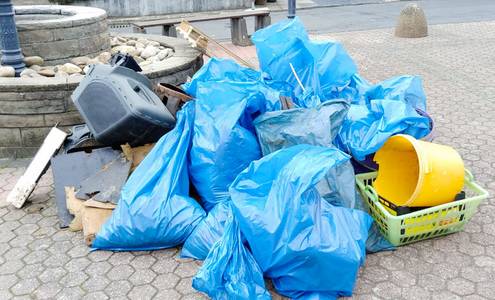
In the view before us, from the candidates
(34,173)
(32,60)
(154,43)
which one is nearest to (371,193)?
(34,173)

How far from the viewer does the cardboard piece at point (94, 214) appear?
134 inches

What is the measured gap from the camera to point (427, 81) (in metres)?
6.89

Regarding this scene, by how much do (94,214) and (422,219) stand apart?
6.68 ft

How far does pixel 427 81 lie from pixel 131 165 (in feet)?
14.9

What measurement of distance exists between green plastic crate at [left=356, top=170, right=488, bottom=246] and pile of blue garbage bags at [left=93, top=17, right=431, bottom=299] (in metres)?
0.09

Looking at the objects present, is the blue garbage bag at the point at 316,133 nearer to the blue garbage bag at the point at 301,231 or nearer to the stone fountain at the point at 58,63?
the blue garbage bag at the point at 301,231

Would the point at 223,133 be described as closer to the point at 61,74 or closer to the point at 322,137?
the point at 322,137

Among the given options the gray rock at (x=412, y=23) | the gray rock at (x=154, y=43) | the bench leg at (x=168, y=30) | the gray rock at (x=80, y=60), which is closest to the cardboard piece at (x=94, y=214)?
the gray rock at (x=80, y=60)

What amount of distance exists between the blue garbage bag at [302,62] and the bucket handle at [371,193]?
84 cm

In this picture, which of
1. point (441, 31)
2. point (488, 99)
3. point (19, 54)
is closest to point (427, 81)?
point (488, 99)

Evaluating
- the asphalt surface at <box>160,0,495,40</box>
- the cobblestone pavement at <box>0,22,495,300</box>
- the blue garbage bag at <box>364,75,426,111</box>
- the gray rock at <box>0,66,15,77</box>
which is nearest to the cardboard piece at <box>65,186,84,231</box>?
the cobblestone pavement at <box>0,22,495,300</box>

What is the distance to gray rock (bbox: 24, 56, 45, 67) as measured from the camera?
5.19 m

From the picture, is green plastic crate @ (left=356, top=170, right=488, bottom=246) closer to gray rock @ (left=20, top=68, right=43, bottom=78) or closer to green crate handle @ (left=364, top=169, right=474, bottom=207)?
Result: green crate handle @ (left=364, top=169, right=474, bottom=207)

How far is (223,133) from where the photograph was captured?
3.34 m
